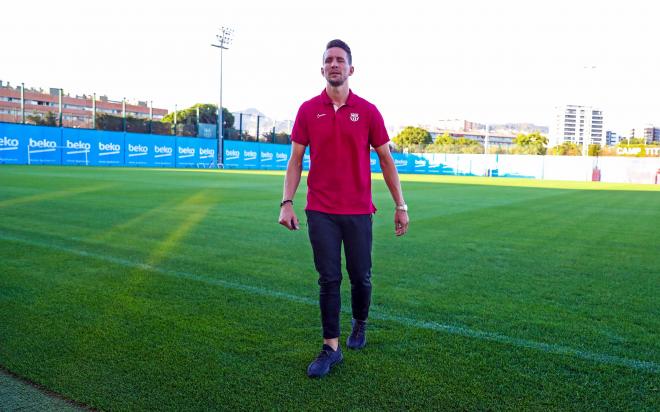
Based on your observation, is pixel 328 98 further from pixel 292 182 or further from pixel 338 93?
pixel 292 182

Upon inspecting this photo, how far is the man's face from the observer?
3.46 meters

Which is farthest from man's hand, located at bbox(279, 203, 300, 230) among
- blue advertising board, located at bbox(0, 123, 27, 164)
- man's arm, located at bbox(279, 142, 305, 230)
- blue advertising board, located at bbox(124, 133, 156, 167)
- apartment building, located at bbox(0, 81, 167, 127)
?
blue advertising board, located at bbox(124, 133, 156, 167)

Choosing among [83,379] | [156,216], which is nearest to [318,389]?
[83,379]

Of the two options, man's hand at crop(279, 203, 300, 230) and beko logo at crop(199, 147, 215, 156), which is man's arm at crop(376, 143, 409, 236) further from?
beko logo at crop(199, 147, 215, 156)

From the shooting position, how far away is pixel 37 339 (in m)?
3.82

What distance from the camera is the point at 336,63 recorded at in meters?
3.47

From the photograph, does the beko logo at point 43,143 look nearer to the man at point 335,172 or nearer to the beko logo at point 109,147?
the beko logo at point 109,147

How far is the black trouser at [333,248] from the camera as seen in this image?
11.6 ft

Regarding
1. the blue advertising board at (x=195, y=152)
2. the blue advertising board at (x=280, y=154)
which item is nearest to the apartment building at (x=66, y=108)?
the blue advertising board at (x=195, y=152)

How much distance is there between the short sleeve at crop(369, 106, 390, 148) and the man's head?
313 millimetres

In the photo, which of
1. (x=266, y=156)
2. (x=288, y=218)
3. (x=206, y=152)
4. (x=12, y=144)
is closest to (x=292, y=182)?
(x=288, y=218)

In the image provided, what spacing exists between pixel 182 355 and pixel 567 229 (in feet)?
30.6

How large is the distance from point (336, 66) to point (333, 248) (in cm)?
116

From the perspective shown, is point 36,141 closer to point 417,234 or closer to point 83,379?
point 417,234
